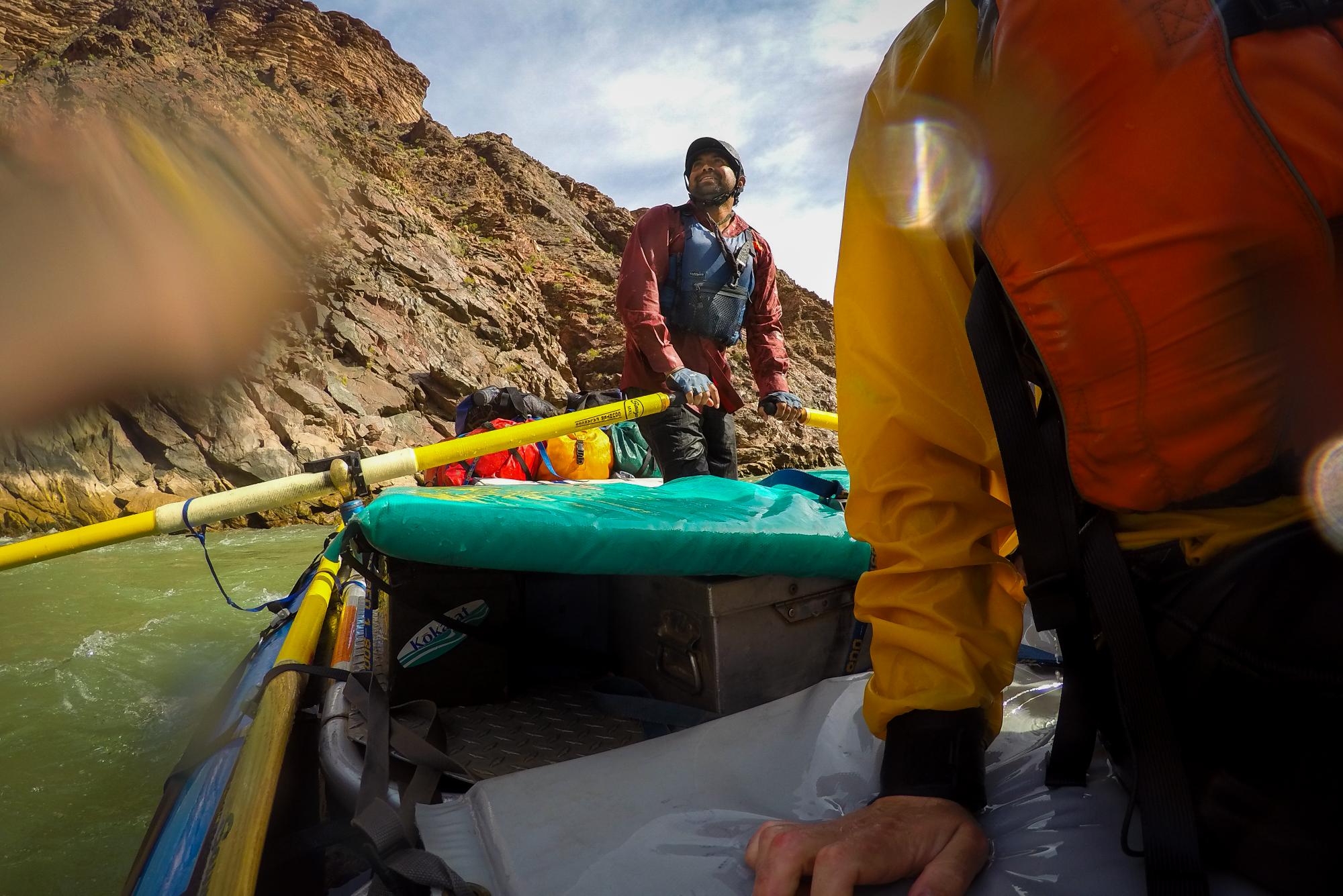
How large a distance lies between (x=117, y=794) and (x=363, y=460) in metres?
1.17

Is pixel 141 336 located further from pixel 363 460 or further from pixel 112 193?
pixel 363 460

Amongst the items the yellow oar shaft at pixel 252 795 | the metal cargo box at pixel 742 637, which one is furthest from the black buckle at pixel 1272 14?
the yellow oar shaft at pixel 252 795

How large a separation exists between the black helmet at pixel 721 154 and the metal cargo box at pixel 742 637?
2.20 meters

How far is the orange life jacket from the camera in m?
0.43

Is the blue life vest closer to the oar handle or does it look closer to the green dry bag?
the oar handle

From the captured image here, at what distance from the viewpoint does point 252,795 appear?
0.87 meters

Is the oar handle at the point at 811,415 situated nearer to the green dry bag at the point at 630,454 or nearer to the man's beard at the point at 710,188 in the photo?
the man's beard at the point at 710,188

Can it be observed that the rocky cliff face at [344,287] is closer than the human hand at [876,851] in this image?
No

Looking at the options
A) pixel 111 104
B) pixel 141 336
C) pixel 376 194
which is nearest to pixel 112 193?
pixel 111 104

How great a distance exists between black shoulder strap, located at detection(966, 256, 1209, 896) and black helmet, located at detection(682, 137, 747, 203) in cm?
246

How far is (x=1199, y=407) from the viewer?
18.7 inches

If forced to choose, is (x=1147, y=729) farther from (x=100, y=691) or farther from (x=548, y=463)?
(x=548, y=463)

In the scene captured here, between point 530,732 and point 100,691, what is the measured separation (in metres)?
2.50

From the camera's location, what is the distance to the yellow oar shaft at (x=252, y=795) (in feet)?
2.39
